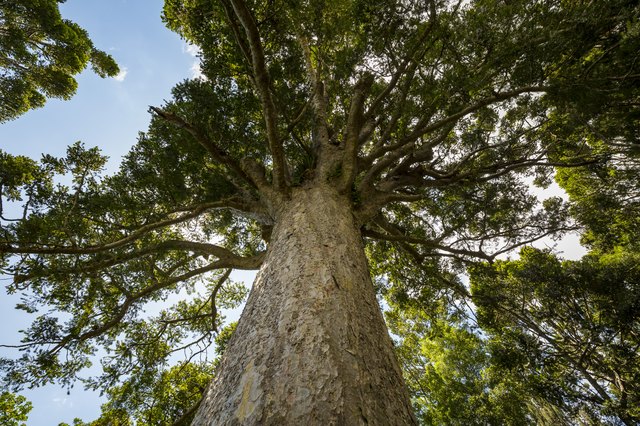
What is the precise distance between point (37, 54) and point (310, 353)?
604 inches

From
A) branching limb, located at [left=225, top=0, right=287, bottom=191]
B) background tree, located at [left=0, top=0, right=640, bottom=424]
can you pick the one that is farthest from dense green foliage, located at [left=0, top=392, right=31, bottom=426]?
branching limb, located at [left=225, top=0, right=287, bottom=191]

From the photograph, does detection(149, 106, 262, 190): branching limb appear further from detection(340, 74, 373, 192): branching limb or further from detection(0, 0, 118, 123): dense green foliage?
detection(0, 0, 118, 123): dense green foliage

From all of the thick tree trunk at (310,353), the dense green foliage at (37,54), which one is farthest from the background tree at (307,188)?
the dense green foliage at (37,54)

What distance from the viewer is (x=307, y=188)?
3537 millimetres

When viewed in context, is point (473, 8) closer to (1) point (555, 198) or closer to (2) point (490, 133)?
(2) point (490, 133)

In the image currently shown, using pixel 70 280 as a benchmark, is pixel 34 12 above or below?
above

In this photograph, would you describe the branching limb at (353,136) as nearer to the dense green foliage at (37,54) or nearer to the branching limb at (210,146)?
the branching limb at (210,146)

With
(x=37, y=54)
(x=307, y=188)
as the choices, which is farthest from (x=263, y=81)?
(x=37, y=54)

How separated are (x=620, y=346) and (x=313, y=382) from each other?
8.13 meters

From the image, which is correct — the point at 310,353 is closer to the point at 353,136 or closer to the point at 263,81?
the point at 263,81

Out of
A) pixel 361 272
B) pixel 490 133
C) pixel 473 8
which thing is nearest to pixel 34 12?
pixel 473 8

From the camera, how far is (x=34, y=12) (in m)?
8.92

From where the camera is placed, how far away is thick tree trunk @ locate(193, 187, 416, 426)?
3.45ft

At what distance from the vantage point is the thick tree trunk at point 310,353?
1051mm
